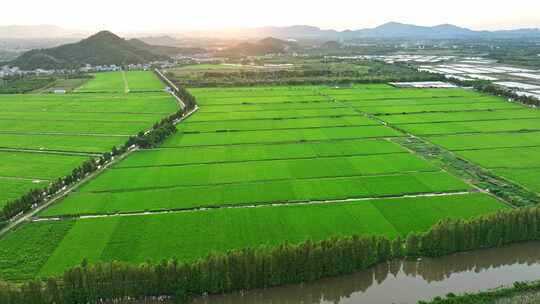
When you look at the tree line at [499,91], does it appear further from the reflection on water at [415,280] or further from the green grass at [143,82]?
the green grass at [143,82]

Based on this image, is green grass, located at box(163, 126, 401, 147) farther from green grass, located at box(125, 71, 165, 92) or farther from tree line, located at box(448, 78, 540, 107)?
green grass, located at box(125, 71, 165, 92)

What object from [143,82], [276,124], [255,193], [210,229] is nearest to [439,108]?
[276,124]

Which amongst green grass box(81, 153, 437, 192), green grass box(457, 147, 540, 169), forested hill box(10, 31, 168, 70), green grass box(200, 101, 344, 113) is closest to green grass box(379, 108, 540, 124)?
green grass box(200, 101, 344, 113)

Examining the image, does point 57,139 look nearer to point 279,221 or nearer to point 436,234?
point 279,221

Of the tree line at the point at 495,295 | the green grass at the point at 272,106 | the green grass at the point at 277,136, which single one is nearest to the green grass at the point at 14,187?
the green grass at the point at 277,136

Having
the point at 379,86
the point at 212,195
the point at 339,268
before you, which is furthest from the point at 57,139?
the point at 379,86
